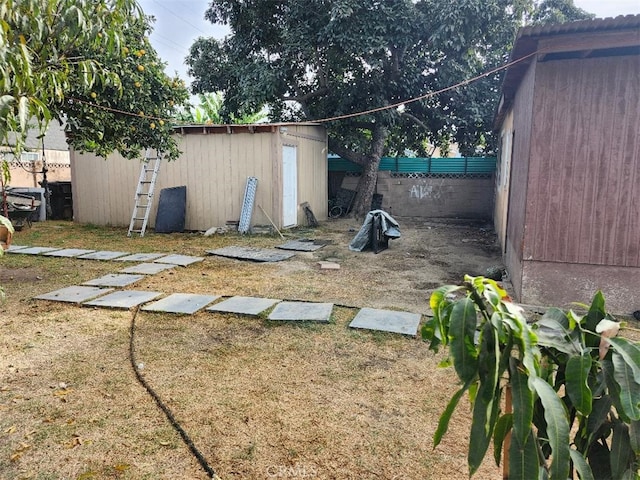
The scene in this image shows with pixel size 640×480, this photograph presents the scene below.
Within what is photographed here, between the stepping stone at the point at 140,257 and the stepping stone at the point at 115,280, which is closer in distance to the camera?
the stepping stone at the point at 115,280

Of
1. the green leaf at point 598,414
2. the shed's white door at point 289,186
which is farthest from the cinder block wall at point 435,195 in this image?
the green leaf at point 598,414

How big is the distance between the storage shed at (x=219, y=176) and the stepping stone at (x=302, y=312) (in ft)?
17.0

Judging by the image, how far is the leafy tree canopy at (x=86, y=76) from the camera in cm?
183

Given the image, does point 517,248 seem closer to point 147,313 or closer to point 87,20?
point 147,313

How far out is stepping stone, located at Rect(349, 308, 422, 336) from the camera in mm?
3853

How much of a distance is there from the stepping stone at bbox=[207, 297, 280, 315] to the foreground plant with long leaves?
3.37 meters

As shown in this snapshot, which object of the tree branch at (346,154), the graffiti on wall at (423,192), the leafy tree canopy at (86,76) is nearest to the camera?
the leafy tree canopy at (86,76)

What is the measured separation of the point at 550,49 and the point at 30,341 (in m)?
5.04

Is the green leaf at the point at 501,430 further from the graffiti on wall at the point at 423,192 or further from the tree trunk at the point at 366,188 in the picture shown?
the graffiti on wall at the point at 423,192

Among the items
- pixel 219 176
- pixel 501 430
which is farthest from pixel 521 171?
pixel 219 176

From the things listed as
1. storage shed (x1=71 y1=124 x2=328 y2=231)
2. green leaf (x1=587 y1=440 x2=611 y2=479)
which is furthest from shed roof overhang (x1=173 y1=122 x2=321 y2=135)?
green leaf (x1=587 y1=440 x2=611 y2=479)

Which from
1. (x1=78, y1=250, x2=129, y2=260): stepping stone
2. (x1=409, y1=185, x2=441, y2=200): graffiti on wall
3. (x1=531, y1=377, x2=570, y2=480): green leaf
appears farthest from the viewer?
(x1=409, y1=185, x2=441, y2=200): graffiti on wall

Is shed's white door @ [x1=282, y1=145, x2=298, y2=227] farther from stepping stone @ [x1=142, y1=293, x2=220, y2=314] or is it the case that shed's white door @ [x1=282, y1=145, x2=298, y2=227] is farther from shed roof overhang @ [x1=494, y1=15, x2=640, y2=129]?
shed roof overhang @ [x1=494, y1=15, x2=640, y2=129]

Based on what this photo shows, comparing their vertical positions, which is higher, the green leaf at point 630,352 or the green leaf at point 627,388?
the green leaf at point 630,352
